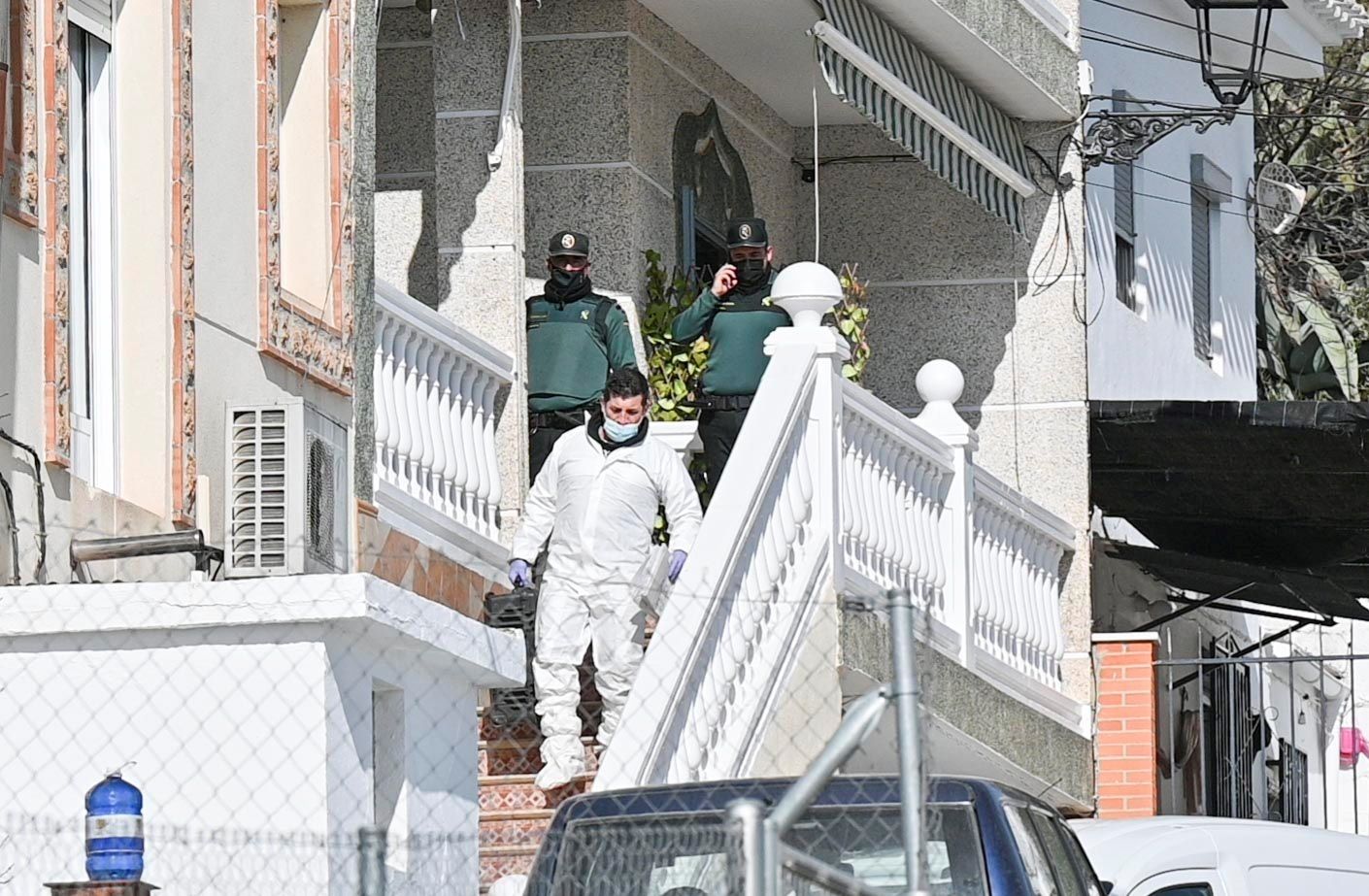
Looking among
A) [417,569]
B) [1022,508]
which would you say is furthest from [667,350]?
[417,569]

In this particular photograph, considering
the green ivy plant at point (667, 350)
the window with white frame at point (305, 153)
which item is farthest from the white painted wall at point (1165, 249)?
the window with white frame at point (305, 153)

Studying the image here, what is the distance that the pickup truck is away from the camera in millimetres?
7578

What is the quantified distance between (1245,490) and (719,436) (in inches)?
221

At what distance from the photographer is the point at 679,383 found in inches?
646

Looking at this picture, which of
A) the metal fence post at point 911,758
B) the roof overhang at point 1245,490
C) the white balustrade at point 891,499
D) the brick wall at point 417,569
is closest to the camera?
the metal fence post at point 911,758

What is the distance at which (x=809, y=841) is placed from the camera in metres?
7.65

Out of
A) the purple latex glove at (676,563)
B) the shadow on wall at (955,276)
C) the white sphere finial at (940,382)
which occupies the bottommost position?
the purple latex glove at (676,563)

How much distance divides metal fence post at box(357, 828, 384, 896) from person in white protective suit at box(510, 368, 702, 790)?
242 inches

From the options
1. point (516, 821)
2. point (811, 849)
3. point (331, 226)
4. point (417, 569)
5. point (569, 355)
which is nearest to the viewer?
point (811, 849)

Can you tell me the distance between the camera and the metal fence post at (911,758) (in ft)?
19.4

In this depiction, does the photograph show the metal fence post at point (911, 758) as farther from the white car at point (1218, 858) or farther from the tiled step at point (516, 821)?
the tiled step at point (516, 821)

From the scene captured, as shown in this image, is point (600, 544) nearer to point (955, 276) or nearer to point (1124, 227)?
point (955, 276)

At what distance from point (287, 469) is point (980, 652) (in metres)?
5.31

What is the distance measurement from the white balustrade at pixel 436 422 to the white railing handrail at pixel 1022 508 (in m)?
2.67
